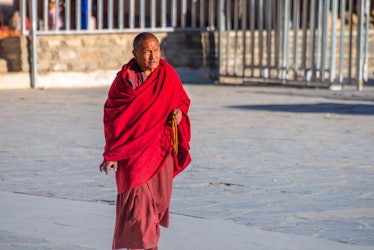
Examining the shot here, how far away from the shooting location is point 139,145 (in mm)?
5285

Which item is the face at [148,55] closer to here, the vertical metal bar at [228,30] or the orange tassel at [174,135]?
the orange tassel at [174,135]

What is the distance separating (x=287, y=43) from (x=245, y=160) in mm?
8303

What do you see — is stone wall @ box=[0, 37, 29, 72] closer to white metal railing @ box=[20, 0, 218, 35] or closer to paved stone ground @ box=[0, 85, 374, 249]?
white metal railing @ box=[20, 0, 218, 35]

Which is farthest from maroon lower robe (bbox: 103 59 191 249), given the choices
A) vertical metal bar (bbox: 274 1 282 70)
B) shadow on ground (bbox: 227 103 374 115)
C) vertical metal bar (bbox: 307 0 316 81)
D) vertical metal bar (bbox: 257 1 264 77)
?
vertical metal bar (bbox: 257 1 264 77)

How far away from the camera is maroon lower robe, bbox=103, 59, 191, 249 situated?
524 cm

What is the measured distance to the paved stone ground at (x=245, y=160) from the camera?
6.79 m

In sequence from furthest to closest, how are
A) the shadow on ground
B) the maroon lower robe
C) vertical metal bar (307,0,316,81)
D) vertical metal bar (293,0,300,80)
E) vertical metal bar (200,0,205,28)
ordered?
1. vertical metal bar (200,0,205,28)
2. vertical metal bar (293,0,300,80)
3. vertical metal bar (307,0,316,81)
4. the shadow on ground
5. the maroon lower robe

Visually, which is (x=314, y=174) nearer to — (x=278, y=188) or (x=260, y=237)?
(x=278, y=188)

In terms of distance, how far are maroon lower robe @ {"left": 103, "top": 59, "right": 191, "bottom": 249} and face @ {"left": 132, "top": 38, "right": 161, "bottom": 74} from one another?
4 centimetres

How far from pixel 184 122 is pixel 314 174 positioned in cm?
310

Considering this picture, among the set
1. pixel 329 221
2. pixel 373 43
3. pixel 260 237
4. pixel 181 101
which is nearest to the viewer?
pixel 181 101

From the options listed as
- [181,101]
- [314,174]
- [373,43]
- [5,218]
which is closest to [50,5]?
[373,43]

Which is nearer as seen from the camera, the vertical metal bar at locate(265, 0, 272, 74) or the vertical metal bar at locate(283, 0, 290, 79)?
the vertical metal bar at locate(283, 0, 290, 79)

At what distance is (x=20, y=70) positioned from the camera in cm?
1689
